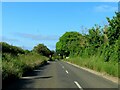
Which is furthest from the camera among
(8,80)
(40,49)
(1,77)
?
(40,49)

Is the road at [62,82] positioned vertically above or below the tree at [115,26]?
below

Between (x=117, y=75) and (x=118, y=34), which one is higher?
(x=118, y=34)

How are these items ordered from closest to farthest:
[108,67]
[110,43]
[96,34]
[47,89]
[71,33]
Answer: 1. [47,89]
2. [108,67]
3. [110,43]
4. [96,34]
5. [71,33]

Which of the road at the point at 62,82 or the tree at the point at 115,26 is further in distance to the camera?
the tree at the point at 115,26

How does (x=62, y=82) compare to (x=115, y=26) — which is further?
(x=115, y=26)

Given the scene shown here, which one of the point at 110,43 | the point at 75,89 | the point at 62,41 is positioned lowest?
the point at 75,89

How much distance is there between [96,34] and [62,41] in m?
99.6

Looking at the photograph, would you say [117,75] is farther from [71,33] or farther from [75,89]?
[71,33]

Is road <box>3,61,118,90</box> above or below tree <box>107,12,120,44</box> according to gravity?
below

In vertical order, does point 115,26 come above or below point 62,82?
above

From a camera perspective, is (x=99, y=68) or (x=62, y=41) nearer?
(x=99, y=68)

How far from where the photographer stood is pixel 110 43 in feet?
115

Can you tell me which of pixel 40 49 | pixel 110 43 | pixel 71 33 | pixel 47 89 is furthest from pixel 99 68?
pixel 71 33

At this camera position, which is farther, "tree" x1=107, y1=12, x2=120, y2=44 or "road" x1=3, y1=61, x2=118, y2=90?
"tree" x1=107, y1=12, x2=120, y2=44
